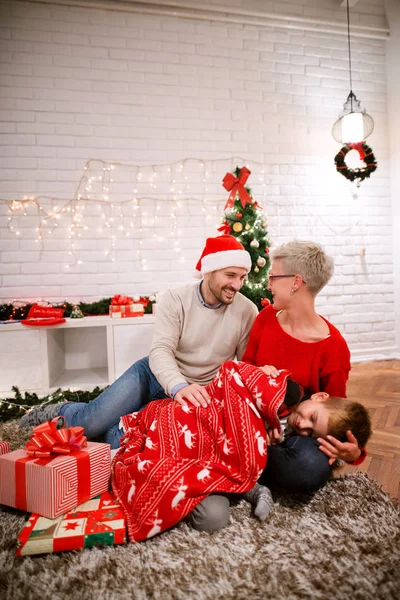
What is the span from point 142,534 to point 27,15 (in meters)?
4.21

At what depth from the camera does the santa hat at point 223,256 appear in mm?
2010

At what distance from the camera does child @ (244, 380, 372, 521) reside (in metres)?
1.45

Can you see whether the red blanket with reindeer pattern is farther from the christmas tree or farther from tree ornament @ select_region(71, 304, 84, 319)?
tree ornament @ select_region(71, 304, 84, 319)

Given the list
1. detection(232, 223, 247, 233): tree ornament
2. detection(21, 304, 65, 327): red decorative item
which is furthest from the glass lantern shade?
detection(21, 304, 65, 327): red decorative item

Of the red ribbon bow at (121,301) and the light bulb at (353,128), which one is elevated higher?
the light bulb at (353,128)

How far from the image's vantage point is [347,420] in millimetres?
1449

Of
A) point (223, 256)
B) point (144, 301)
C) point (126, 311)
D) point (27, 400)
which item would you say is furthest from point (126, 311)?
point (223, 256)

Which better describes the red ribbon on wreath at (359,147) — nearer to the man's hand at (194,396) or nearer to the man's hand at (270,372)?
the man's hand at (270,372)

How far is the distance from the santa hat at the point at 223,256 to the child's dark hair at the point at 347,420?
83cm

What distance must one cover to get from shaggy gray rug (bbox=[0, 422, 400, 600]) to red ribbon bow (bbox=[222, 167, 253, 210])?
2.38 meters

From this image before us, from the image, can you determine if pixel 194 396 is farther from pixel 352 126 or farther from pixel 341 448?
pixel 352 126

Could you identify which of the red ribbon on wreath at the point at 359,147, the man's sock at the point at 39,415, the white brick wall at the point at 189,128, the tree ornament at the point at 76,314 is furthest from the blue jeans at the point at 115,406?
the red ribbon on wreath at the point at 359,147

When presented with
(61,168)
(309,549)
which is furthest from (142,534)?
(61,168)

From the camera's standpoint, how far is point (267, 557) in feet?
4.10
